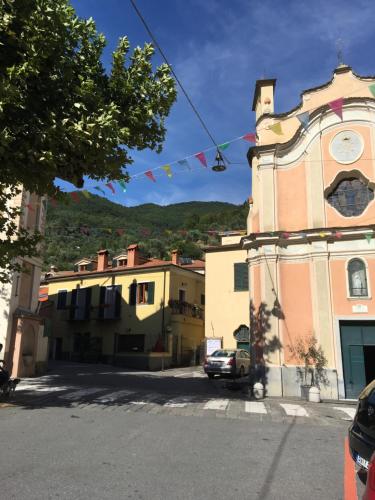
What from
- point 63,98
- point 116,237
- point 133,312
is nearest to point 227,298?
point 133,312

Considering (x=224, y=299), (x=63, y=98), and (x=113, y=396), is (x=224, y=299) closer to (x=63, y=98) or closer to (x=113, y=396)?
(x=113, y=396)

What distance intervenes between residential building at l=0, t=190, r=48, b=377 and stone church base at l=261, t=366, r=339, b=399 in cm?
977

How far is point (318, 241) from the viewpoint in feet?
51.1

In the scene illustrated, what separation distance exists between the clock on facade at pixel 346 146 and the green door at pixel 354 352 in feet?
20.4

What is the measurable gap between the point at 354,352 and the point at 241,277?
40.8 ft

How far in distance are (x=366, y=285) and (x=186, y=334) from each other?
56.0 ft

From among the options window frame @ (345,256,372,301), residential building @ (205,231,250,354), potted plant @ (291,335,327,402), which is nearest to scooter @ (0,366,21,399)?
potted plant @ (291,335,327,402)

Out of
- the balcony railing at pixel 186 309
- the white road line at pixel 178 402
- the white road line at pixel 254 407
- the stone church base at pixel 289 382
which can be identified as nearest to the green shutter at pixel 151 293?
the balcony railing at pixel 186 309

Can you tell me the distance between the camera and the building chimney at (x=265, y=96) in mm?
17875

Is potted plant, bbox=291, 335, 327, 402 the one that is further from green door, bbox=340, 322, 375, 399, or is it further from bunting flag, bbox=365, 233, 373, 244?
bunting flag, bbox=365, 233, 373, 244

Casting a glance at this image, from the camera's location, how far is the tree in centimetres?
760

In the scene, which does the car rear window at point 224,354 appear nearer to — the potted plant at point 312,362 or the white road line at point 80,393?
the potted plant at point 312,362

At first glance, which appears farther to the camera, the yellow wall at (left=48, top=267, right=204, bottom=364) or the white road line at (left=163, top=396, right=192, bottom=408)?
the yellow wall at (left=48, top=267, right=204, bottom=364)

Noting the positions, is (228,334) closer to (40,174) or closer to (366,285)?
(366,285)
